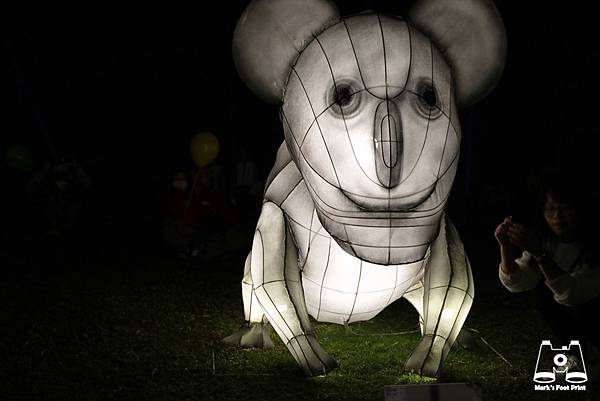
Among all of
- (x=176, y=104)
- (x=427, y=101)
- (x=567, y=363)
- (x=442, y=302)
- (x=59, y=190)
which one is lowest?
(x=567, y=363)

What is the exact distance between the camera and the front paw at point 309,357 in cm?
365

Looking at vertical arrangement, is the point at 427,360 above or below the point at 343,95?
below

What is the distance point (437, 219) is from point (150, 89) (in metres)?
10.5

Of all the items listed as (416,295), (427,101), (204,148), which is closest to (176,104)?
(204,148)

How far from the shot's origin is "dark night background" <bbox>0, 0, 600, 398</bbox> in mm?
10172

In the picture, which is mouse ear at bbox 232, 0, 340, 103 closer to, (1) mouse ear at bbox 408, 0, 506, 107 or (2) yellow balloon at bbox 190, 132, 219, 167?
(1) mouse ear at bbox 408, 0, 506, 107

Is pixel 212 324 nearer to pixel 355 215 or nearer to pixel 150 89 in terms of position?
pixel 355 215

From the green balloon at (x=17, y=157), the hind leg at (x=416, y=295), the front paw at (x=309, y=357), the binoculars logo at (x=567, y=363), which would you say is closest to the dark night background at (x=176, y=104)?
the green balloon at (x=17, y=157)

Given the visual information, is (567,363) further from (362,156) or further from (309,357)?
(362,156)

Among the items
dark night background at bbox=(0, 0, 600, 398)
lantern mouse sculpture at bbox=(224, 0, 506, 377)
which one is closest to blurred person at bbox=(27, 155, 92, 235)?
dark night background at bbox=(0, 0, 600, 398)

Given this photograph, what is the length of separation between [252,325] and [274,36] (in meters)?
1.79

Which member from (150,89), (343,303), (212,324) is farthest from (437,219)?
(150,89)

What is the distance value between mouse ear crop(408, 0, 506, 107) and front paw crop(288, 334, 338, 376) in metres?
1.40

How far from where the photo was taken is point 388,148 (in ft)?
10.3
